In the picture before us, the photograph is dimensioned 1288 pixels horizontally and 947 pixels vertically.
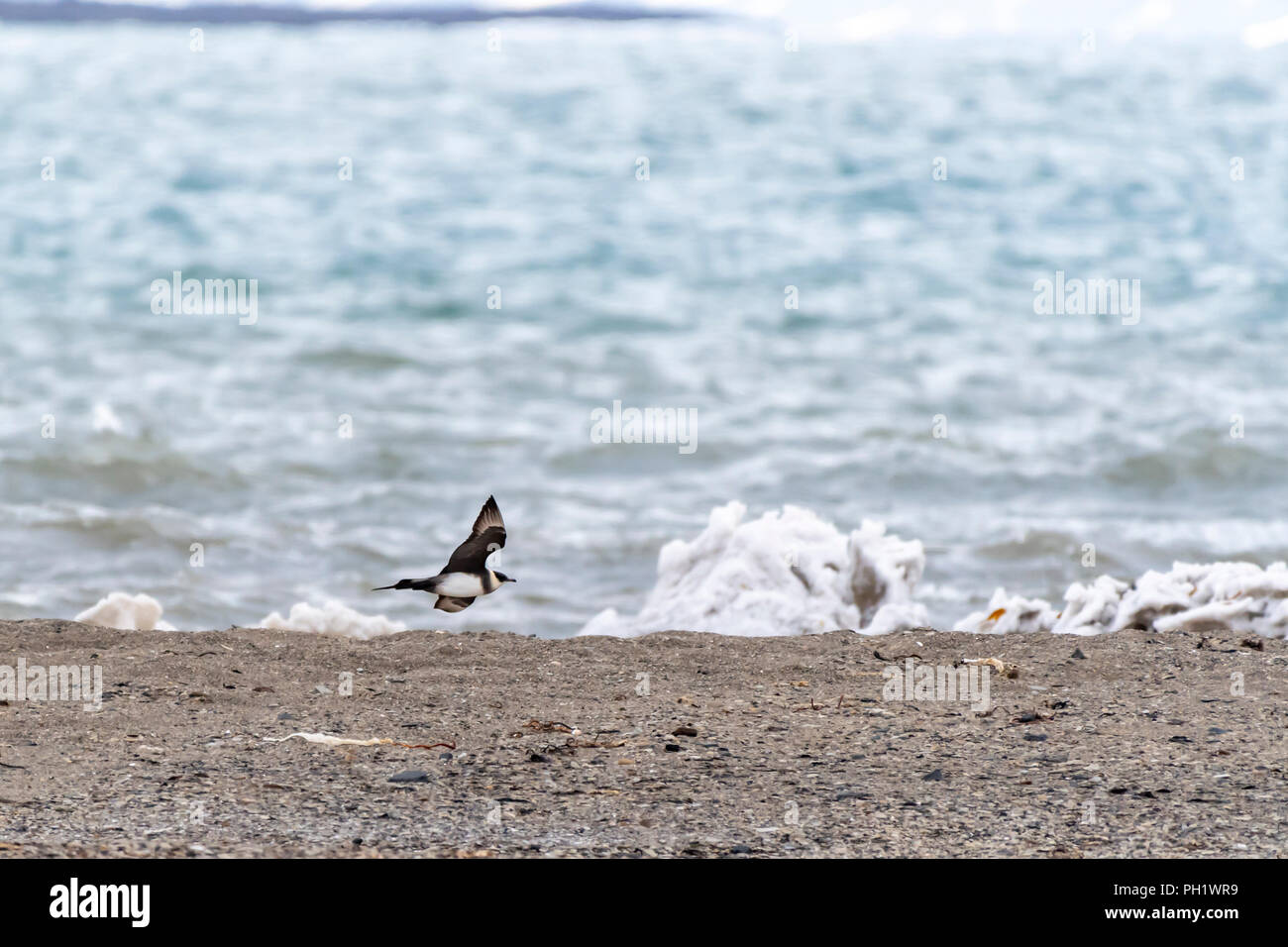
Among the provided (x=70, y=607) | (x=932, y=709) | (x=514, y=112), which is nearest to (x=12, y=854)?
(x=932, y=709)

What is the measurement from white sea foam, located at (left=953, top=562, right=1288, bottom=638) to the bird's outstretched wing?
2.35 meters

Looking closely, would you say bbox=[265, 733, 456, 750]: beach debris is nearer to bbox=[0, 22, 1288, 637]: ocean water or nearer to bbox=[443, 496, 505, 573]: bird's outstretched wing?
bbox=[443, 496, 505, 573]: bird's outstretched wing

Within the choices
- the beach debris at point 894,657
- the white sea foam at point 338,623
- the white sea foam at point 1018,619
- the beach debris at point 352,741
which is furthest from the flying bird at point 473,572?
the white sea foam at point 1018,619

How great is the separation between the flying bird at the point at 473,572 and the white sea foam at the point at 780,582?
83.6 inches

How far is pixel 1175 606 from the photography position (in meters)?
5.36

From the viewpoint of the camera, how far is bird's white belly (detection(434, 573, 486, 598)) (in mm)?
4012

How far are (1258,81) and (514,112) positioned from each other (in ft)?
45.8

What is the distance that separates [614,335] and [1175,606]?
304 inches

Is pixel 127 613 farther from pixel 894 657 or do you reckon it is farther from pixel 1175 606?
pixel 1175 606

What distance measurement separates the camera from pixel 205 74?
28734mm

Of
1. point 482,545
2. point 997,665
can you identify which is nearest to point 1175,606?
point 997,665

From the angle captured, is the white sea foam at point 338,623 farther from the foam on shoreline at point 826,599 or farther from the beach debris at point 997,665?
the beach debris at point 997,665

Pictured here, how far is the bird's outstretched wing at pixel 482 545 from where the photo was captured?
13.3 feet

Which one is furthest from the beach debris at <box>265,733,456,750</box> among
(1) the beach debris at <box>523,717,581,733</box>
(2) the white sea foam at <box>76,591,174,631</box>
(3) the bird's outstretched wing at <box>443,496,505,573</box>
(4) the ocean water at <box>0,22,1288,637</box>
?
(4) the ocean water at <box>0,22,1288,637</box>
